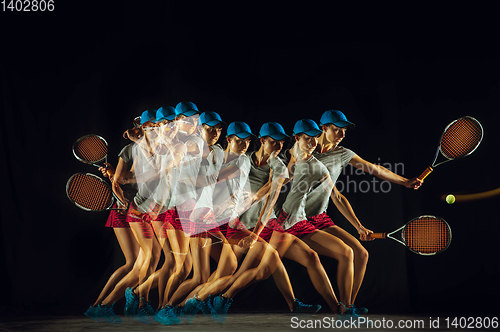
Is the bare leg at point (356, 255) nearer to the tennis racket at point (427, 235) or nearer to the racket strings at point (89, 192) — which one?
the tennis racket at point (427, 235)

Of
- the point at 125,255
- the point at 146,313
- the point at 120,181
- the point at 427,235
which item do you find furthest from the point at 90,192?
the point at 427,235

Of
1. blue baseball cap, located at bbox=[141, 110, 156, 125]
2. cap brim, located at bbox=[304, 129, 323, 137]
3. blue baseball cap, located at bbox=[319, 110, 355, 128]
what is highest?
blue baseball cap, located at bbox=[141, 110, 156, 125]

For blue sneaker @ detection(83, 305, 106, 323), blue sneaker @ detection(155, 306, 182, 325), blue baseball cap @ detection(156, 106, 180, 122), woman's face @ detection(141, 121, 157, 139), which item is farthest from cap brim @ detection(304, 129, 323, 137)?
blue sneaker @ detection(83, 305, 106, 323)

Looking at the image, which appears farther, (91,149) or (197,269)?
(91,149)

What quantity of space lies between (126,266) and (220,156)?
109 cm

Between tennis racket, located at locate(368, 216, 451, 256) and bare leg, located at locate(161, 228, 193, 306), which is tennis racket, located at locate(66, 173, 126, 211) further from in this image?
tennis racket, located at locate(368, 216, 451, 256)

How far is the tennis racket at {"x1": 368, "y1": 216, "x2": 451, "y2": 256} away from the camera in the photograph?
133 inches

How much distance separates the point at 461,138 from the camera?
3479 millimetres

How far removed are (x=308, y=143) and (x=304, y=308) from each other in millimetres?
1249

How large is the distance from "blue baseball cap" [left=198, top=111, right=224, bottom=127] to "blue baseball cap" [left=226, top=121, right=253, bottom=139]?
10 centimetres

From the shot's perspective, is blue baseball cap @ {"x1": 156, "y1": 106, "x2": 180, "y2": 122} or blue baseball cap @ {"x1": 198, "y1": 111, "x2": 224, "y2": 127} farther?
blue baseball cap @ {"x1": 156, "y1": 106, "x2": 180, "y2": 122}

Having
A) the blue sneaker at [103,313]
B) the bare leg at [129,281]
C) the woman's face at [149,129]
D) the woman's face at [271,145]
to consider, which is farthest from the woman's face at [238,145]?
the blue sneaker at [103,313]

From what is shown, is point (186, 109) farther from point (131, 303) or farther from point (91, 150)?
point (131, 303)

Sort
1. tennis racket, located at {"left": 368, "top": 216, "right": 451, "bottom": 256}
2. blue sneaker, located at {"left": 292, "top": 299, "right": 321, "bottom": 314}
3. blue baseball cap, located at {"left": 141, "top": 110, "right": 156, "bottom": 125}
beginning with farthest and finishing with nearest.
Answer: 1. blue baseball cap, located at {"left": 141, "top": 110, "right": 156, "bottom": 125}
2. blue sneaker, located at {"left": 292, "top": 299, "right": 321, "bottom": 314}
3. tennis racket, located at {"left": 368, "top": 216, "right": 451, "bottom": 256}
